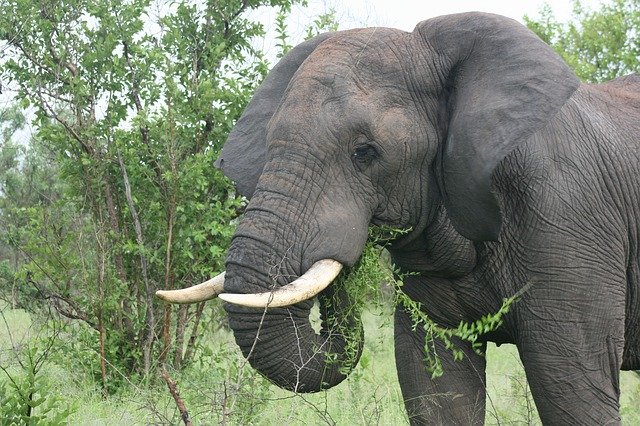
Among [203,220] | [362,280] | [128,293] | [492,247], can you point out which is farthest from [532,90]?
[128,293]

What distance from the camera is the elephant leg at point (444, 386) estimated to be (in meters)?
5.45

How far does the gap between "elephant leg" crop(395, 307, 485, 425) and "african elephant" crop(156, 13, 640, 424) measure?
382 mm

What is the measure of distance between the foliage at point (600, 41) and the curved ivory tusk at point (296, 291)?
9.85 meters

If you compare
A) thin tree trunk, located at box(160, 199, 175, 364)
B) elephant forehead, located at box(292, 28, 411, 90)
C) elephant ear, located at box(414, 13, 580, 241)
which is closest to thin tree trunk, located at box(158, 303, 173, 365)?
thin tree trunk, located at box(160, 199, 175, 364)

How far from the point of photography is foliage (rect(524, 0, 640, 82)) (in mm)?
15461

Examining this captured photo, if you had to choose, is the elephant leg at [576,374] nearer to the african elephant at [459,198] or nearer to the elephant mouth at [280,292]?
the african elephant at [459,198]

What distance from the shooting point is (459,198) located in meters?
4.80

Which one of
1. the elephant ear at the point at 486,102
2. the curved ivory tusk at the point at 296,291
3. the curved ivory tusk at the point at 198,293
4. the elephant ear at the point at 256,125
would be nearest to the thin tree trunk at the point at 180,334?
→ the elephant ear at the point at 256,125

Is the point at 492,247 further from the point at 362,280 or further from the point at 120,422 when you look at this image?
the point at 120,422

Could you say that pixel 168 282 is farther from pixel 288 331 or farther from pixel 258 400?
pixel 288 331

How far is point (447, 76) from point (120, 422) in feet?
8.41

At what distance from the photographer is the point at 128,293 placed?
7.79 m

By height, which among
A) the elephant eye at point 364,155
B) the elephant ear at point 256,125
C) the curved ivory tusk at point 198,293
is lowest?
the curved ivory tusk at point 198,293

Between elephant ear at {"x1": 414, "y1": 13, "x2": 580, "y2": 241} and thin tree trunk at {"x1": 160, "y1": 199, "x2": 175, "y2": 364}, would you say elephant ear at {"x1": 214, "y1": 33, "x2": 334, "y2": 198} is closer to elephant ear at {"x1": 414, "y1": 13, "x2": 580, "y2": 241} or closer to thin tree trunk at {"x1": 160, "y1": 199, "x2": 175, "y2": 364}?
elephant ear at {"x1": 414, "y1": 13, "x2": 580, "y2": 241}
